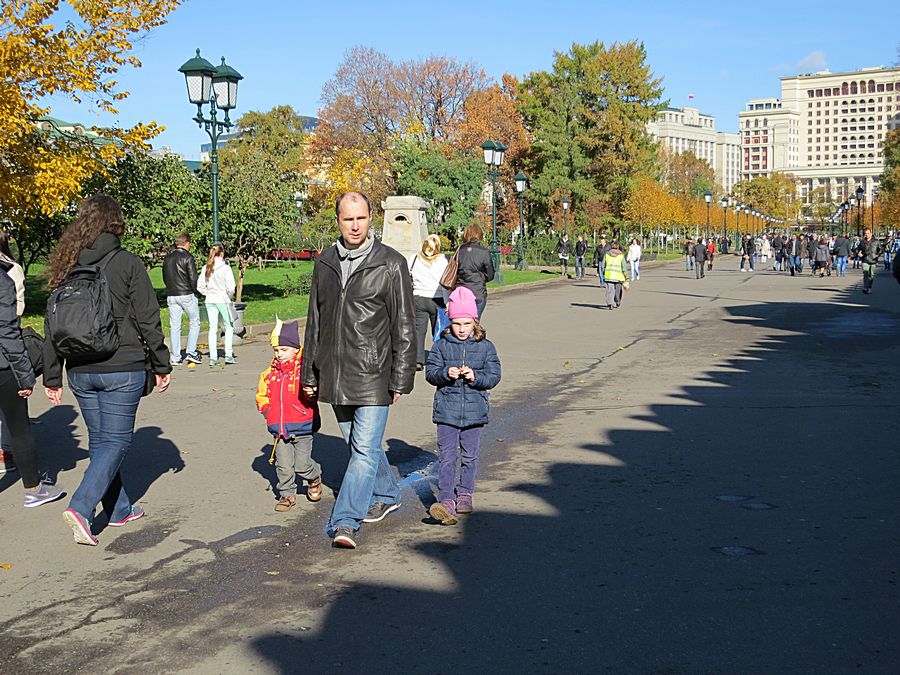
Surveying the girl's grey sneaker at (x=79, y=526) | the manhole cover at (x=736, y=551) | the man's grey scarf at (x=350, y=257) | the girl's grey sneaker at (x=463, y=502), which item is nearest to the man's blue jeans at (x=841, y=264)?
the girl's grey sneaker at (x=463, y=502)

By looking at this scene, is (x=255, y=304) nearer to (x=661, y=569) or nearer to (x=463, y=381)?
(x=463, y=381)

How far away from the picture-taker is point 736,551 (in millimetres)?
5473

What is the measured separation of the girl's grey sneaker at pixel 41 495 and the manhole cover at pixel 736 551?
13.6 feet

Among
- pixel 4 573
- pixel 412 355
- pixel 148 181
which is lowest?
pixel 4 573

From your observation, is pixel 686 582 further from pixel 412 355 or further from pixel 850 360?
pixel 850 360

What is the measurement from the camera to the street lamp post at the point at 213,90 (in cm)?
1864

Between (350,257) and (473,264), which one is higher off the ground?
(350,257)

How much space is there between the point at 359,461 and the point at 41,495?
241cm

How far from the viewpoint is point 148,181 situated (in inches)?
1024

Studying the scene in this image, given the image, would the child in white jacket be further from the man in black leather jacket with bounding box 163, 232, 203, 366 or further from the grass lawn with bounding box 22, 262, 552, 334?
the grass lawn with bounding box 22, 262, 552, 334

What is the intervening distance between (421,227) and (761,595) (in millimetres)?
23941

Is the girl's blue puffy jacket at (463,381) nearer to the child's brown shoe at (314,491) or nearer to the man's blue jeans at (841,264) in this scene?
the child's brown shoe at (314,491)

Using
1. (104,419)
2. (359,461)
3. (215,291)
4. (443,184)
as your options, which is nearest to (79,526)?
(104,419)

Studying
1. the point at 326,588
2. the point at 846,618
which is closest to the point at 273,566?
the point at 326,588
